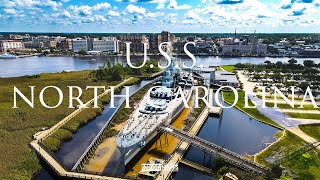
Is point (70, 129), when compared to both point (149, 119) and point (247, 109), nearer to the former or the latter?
point (149, 119)

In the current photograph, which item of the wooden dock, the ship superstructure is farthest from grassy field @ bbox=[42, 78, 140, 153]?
the wooden dock

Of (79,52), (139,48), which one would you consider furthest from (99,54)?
(139,48)

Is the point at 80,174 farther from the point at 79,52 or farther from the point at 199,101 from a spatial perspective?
the point at 79,52

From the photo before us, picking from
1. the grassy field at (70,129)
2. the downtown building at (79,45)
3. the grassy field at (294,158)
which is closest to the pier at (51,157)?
the grassy field at (70,129)

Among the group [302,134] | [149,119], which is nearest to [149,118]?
[149,119]

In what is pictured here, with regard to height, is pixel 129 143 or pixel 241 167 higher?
pixel 129 143

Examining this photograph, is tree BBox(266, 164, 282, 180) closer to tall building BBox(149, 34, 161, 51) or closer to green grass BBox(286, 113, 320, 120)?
green grass BBox(286, 113, 320, 120)
